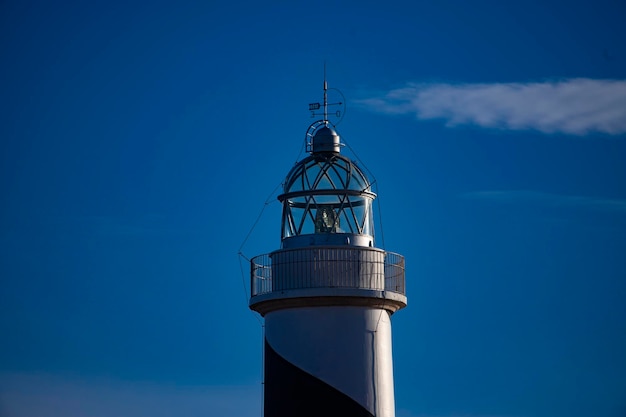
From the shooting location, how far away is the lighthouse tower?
26.6 metres

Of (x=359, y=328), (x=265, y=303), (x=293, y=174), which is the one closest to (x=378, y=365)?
(x=359, y=328)

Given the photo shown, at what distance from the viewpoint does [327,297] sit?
26.7 metres

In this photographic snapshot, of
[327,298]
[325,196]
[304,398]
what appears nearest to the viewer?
[304,398]

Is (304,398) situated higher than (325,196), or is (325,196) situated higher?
(325,196)

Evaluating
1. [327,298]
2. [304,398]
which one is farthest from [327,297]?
[304,398]

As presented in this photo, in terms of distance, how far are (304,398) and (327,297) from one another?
6.31ft

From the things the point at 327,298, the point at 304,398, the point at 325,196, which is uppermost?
the point at 325,196

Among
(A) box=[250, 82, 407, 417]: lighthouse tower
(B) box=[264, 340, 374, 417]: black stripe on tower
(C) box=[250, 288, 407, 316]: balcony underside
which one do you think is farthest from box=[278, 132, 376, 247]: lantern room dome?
(B) box=[264, 340, 374, 417]: black stripe on tower

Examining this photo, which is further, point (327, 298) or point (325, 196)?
point (325, 196)

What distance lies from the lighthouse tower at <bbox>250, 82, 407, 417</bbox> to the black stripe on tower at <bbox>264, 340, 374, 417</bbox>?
0.02 meters

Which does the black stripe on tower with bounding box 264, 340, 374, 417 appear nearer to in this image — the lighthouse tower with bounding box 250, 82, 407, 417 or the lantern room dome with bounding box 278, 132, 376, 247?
the lighthouse tower with bounding box 250, 82, 407, 417

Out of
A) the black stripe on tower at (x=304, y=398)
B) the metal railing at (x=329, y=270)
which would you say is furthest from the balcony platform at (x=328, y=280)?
the black stripe on tower at (x=304, y=398)

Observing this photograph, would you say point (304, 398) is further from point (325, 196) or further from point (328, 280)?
point (325, 196)

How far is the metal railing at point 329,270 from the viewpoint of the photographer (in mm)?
26922
